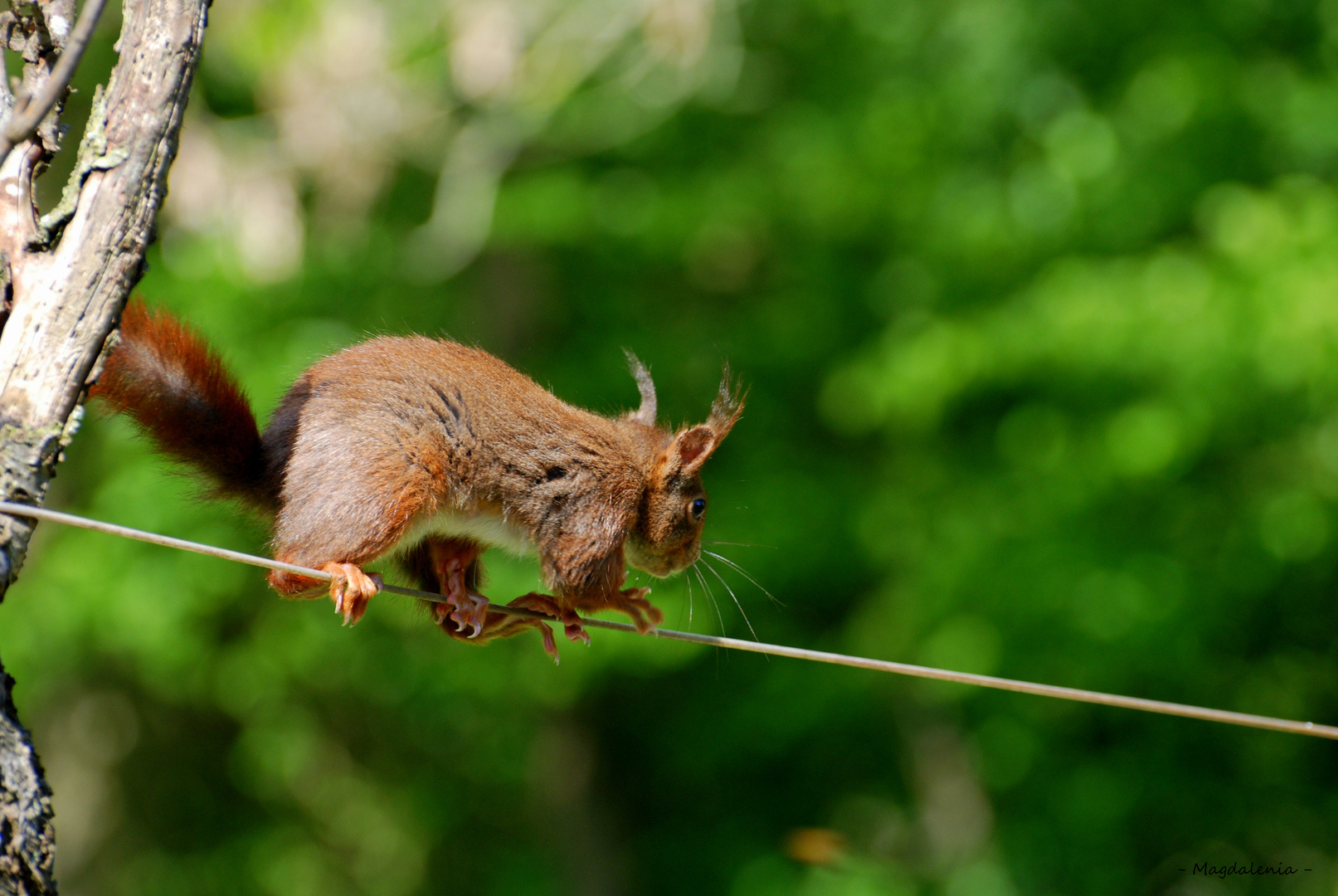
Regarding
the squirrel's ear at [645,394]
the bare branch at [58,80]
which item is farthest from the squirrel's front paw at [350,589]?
the squirrel's ear at [645,394]

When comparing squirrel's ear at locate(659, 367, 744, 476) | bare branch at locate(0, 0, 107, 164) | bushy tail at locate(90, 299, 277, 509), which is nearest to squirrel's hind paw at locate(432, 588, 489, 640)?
bushy tail at locate(90, 299, 277, 509)

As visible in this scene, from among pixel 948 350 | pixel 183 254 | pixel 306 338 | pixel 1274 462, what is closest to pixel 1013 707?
pixel 1274 462

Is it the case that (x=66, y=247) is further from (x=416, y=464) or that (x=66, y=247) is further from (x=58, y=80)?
(x=416, y=464)

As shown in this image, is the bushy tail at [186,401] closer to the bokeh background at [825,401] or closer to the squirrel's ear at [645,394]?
the squirrel's ear at [645,394]

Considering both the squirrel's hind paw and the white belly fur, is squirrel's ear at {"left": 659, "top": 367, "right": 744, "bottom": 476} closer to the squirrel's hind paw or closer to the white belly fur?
the white belly fur

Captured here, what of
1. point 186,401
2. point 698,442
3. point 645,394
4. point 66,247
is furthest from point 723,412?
point 66,247

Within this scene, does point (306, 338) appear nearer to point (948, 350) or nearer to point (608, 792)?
point (948, 350)

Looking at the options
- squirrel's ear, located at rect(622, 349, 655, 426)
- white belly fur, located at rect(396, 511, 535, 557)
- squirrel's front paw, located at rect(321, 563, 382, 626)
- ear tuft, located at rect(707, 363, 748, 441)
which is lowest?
squirrel's front paw, located at rect(321, 563, 382, 626)
